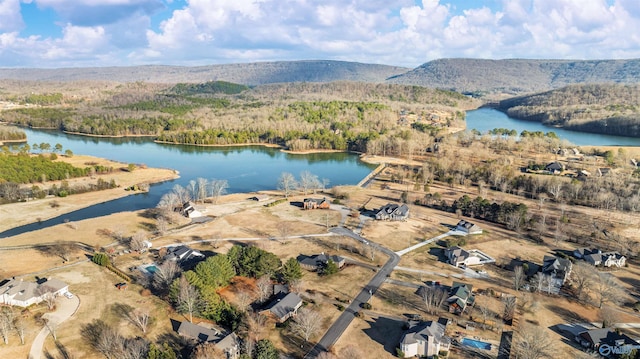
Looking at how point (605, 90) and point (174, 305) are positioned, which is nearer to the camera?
point (174, 305)

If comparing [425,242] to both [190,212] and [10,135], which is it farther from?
[10,135]

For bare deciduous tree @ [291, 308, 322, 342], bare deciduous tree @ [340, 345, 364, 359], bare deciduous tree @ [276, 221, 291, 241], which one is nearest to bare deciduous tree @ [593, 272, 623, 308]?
bare deciduous tree @ [340, 345, 364, 359]

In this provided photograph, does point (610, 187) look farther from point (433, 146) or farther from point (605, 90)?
point (605, 90)

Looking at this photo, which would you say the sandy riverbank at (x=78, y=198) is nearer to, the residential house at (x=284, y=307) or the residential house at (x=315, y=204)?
the residential house at (x=315, y=204)

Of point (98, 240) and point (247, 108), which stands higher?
point (247, 108)

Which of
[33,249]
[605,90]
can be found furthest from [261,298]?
[605,90]

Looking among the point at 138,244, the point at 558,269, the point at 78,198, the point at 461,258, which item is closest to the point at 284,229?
the point at 138,244
